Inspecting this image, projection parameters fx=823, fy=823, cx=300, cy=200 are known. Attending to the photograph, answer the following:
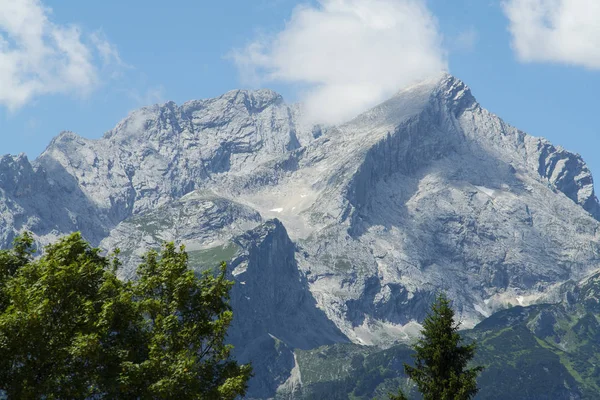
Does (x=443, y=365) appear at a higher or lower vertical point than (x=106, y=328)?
lower

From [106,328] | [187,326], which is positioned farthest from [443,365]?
[106,328]

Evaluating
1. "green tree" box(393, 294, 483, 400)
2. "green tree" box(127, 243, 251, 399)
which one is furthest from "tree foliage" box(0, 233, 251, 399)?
"green tree" box(393, 294, 483, 400)

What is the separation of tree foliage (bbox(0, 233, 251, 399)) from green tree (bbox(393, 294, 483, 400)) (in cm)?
1516

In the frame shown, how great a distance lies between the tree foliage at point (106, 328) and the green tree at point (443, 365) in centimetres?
1516

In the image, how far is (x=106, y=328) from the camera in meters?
42.9

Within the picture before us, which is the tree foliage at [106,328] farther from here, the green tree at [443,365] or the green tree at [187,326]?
the green tree at [443,365]

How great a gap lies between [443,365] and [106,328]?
25779mm

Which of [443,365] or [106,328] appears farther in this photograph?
[443,365]

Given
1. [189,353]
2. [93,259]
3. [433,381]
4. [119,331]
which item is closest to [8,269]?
[93,259]

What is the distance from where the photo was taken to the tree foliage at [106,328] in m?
40.6

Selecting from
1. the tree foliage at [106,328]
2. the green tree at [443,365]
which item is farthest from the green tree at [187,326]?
the green tree at [443,365]

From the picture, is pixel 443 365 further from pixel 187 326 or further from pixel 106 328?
pixel 106 328

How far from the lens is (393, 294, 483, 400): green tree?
5612 cm

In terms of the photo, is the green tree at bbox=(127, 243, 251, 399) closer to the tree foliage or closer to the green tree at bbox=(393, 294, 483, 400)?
the tree foliage
